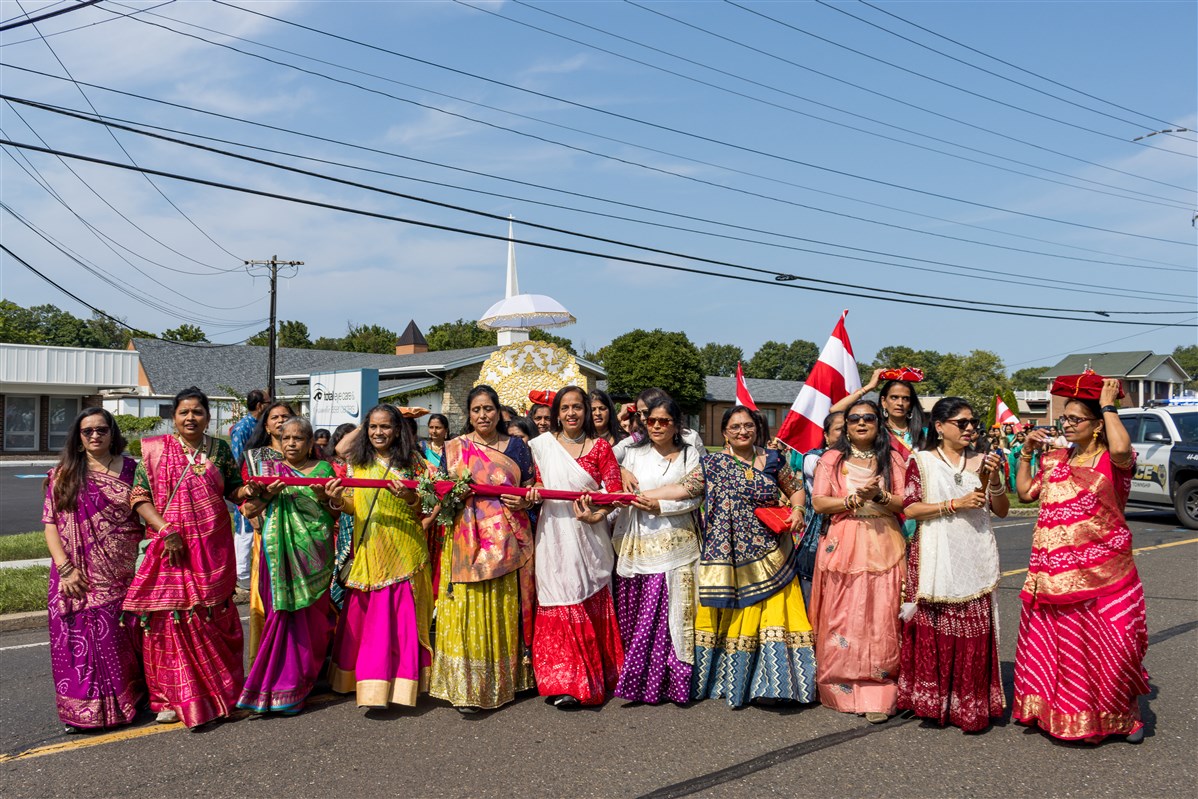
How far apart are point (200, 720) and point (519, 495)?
2018 millimetres

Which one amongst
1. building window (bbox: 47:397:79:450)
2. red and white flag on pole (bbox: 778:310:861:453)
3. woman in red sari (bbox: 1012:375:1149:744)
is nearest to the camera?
woman in red sari (bbox: 1012:375:1149:744)

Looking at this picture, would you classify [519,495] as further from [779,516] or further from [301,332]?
[301,332]

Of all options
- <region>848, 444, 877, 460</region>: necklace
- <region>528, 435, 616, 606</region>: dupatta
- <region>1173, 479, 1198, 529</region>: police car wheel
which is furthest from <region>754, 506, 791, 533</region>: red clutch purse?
<region>1173, 479, 1198, 529</region>: police car wheel

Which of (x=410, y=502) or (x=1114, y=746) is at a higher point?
(x=410, y=502)

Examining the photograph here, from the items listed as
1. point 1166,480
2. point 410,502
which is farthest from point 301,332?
point 410,502

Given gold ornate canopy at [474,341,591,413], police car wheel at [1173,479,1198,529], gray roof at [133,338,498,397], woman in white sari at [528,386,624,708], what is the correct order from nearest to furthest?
woman in white sari at [528,386,624,708] → police car wheel at [1173,479,1198,529] → gold ornate canopy at [474,341,591,413] → gray roof at [133,338,498,397]

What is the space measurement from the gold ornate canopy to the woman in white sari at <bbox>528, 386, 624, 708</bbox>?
10.6 meters

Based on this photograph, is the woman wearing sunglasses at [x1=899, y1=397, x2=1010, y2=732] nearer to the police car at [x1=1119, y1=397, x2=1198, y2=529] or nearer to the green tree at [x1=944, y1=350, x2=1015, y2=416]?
the police car at [x1=1119, y1=397, x2=1198, y2=529]

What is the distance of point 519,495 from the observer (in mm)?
5227

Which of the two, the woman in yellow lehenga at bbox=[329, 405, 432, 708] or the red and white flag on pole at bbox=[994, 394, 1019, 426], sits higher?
the red and white flag on pole at bbox=[994, 394, 1019, 426]

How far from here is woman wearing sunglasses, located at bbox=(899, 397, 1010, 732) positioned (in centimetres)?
473

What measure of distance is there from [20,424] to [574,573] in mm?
36135

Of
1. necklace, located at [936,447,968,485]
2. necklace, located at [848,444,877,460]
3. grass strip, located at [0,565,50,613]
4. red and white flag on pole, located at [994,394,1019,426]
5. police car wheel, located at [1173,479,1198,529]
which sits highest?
red and white flag on pole, located at [994,394,1019,426]

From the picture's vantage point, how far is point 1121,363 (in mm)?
55250
